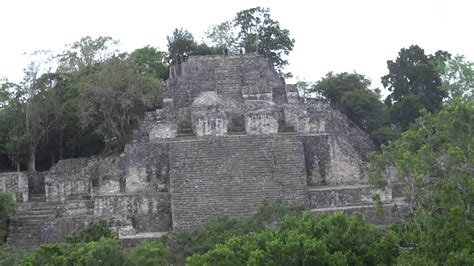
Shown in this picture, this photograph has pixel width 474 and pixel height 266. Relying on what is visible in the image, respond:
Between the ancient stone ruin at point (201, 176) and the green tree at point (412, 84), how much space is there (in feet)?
11.2

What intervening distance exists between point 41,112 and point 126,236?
709cm

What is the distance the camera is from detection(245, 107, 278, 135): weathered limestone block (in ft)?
73.8

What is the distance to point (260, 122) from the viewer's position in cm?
2258

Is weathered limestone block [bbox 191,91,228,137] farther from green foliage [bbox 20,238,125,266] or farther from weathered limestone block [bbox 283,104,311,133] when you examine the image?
green foliage [bbox 20,238,125,266]

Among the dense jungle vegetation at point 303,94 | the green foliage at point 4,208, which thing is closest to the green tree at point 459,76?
the dense jungle vegetation at point 303,94

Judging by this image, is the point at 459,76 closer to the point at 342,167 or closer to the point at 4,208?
the point at 342,167

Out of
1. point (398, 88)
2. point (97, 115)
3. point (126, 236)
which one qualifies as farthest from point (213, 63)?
point (126, 236)

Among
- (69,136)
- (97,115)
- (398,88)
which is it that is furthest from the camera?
(398,88)

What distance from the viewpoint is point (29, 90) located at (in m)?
25.5

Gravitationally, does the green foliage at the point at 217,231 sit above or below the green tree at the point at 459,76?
below

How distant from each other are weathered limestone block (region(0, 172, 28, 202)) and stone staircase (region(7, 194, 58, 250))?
326 mm

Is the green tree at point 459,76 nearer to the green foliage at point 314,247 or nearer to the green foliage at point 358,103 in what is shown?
the green foliage at point 358,103

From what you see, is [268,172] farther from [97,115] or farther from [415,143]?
[97,115]

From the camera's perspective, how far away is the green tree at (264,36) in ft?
105
